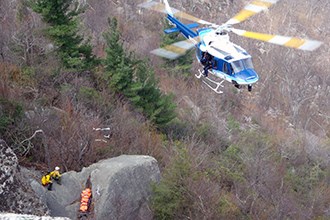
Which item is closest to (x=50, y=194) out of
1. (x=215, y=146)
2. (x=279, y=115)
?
(x=215, y=146)

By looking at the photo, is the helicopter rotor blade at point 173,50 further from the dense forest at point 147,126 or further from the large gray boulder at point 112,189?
the large gray boulder at point 112,189

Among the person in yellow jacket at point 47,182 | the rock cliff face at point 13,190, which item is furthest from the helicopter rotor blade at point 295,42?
the person in yellow jacket at point 47,182

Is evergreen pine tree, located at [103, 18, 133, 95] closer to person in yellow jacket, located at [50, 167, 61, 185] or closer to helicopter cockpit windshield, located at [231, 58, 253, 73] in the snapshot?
helicopter cockpit windshield, located at [231, 58, 253, 73]

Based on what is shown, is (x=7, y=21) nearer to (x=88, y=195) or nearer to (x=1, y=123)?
(x=1, y=123)

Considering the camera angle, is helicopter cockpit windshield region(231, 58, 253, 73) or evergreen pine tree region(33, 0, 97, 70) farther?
evergreen pine tree region(33, 0, 97, 70)

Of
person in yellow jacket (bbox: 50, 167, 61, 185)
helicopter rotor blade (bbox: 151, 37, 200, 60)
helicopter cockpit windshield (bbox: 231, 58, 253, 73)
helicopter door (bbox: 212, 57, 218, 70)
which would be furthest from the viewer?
helicopter door (bbox: 212, 57, 218, 70)

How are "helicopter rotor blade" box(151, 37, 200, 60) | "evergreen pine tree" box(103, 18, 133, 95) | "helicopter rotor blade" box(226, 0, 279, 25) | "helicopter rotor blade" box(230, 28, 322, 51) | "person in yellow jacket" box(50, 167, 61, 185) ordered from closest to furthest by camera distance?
"helicopter rotor blade" box(230, 28, 322, 51) → "helicopter rotor blade" box(151, 37, 200, 60) → "helicopter rotor blade" box(226, 0, 279, 25) → "person in yellow jacket" box(50, 167, 61, 185) → "evergreen pine tree" box(103, 18, 133, 95)

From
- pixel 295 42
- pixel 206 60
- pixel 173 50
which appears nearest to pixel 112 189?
pixel 173 50

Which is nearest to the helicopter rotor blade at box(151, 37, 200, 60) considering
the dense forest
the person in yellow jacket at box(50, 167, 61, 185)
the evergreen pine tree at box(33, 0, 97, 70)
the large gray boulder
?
the dense forest
